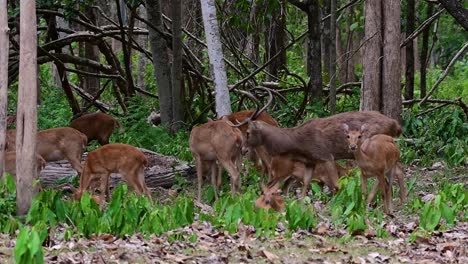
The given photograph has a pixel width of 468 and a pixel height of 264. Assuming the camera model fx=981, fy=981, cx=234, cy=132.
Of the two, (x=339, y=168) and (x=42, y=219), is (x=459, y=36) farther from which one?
(x=42, y=219)

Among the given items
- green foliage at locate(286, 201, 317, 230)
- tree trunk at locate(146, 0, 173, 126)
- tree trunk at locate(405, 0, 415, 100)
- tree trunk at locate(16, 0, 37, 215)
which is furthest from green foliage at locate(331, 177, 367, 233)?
tree trunk at locate(405, 0, 415, 100)

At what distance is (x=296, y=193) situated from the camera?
13.2 metres

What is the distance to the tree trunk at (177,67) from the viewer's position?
→ 16891mm

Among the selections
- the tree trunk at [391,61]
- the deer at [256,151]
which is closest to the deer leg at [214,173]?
the deer at [256,151]

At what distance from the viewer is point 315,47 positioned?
18.5 meters

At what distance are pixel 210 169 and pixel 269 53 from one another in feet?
24.3

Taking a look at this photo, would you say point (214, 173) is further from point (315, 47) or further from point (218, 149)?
point (315, 47)

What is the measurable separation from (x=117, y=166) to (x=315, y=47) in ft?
22.9

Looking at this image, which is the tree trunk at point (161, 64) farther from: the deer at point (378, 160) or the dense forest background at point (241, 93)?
the deer at point (378, 160)

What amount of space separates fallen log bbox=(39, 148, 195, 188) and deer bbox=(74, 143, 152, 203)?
1.22 metres

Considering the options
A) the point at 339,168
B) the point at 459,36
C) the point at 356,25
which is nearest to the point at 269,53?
the point at 356,25

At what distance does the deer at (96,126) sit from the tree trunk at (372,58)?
4.33 metres

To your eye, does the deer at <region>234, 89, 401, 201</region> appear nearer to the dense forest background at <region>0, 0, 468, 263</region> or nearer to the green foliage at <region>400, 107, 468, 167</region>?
the dense forest background at <region>0, 0, 468, 263</region>

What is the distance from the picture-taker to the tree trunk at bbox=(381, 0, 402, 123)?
50.5 feet
